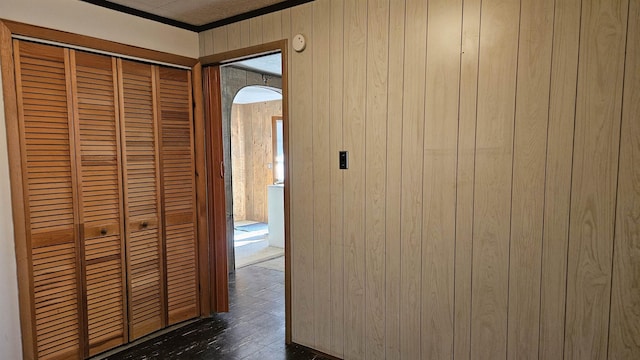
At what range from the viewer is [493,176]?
182 cm

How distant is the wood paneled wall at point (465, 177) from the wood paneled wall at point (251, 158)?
188 inches

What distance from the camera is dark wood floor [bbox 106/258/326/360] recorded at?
245cm

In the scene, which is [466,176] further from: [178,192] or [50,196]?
[50,196]

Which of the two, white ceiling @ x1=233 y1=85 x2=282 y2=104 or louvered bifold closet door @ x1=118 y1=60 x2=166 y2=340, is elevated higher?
white ceiling @ x1=233 y1=85 x2=282 y2=104

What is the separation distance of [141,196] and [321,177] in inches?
49.0

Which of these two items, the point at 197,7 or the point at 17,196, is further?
the point at 197,7

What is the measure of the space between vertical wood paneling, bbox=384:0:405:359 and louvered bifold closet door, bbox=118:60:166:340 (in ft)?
Answer: 5.28

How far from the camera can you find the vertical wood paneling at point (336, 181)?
7.32 ft

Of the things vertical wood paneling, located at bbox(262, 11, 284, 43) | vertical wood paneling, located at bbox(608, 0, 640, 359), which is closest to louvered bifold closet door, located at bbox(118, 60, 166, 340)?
vertical wood paneling, located at bbox(262, 11, 284, 43)

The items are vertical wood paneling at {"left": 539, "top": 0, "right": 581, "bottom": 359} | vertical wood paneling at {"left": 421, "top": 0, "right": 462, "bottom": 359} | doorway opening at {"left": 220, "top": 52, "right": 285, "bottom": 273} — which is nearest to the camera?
vertical wood paneling at {"left": 539, "top": 0, "right": 581, "bottom": 359}

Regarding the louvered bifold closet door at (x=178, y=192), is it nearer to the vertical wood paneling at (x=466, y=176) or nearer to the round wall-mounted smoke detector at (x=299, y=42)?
the round wall-mounted smoke detector at (x=299, y=42)

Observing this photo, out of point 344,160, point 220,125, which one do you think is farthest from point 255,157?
point 344,160

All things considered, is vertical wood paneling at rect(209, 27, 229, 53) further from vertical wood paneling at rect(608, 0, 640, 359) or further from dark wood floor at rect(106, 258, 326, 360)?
vertical wood paneling at rect(608, 0, 640, 359)

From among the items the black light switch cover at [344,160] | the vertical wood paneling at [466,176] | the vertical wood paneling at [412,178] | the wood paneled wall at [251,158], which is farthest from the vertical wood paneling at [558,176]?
the wood paneled wall at [251,158]
